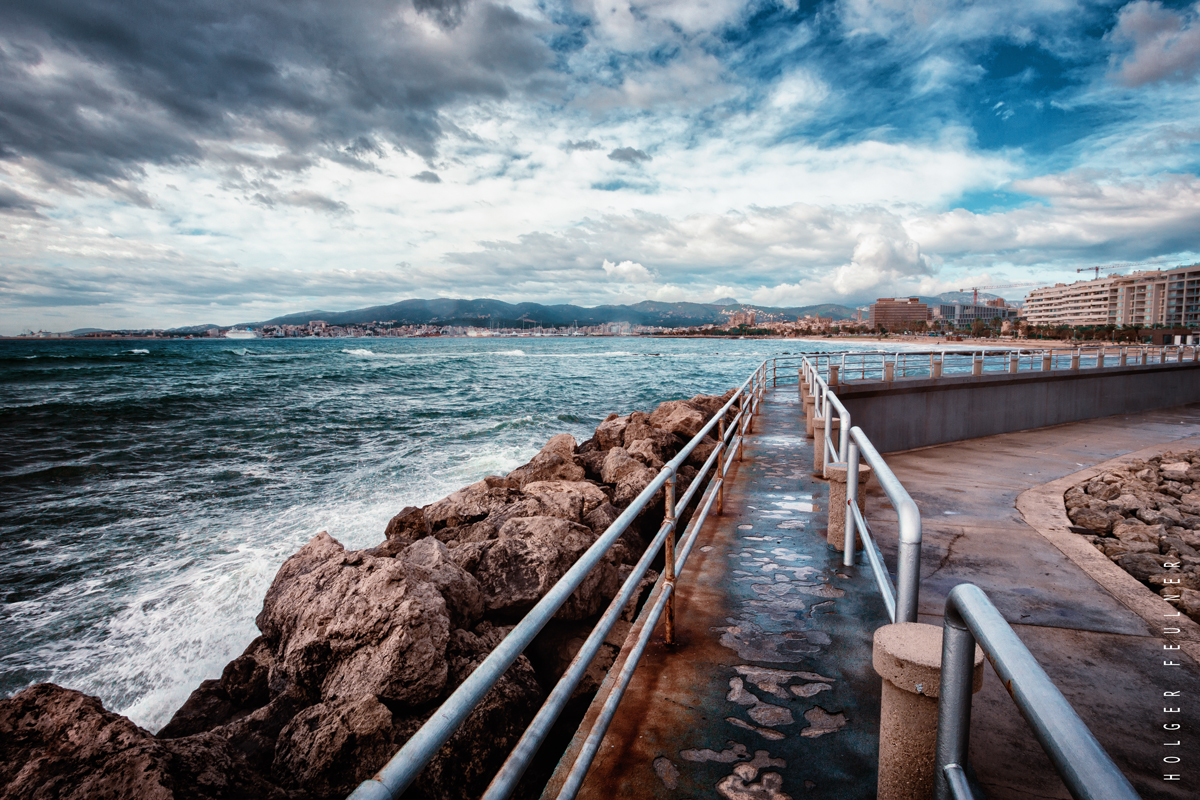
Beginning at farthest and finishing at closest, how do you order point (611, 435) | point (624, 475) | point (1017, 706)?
point (611, 435)
point (624, 475)
point (1017, 706)

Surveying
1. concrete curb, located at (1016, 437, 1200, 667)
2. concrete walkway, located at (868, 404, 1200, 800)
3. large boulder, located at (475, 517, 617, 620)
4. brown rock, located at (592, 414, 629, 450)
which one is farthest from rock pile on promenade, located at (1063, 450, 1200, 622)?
brown rock, located at (592, 414, 629, 450)

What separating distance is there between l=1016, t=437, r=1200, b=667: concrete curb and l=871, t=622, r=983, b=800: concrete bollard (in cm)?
328

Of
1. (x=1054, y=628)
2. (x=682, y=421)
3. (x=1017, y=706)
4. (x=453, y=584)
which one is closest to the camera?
(x=1017, y=706)

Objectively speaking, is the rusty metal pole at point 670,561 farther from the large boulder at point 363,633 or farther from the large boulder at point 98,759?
the large boulder at point 98,759

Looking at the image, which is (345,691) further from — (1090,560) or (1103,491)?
(1103,491)

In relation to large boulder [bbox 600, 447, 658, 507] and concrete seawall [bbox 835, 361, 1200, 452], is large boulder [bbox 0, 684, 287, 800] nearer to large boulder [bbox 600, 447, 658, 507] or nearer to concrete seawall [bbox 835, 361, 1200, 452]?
large boulder [bbox 600, 447, 658, 507]

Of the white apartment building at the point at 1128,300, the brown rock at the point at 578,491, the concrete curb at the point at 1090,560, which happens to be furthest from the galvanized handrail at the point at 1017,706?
the white apartment building at the point at 1128,300

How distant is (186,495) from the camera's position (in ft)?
42.5

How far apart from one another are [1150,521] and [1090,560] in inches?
118

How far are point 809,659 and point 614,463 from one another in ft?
19.4

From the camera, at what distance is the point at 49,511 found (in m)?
12.1

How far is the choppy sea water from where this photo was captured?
22.0 ft

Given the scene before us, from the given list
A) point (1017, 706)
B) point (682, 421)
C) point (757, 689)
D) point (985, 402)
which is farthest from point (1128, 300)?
point (1017, 706)

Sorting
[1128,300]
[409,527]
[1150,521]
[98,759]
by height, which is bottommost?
[409,527]
